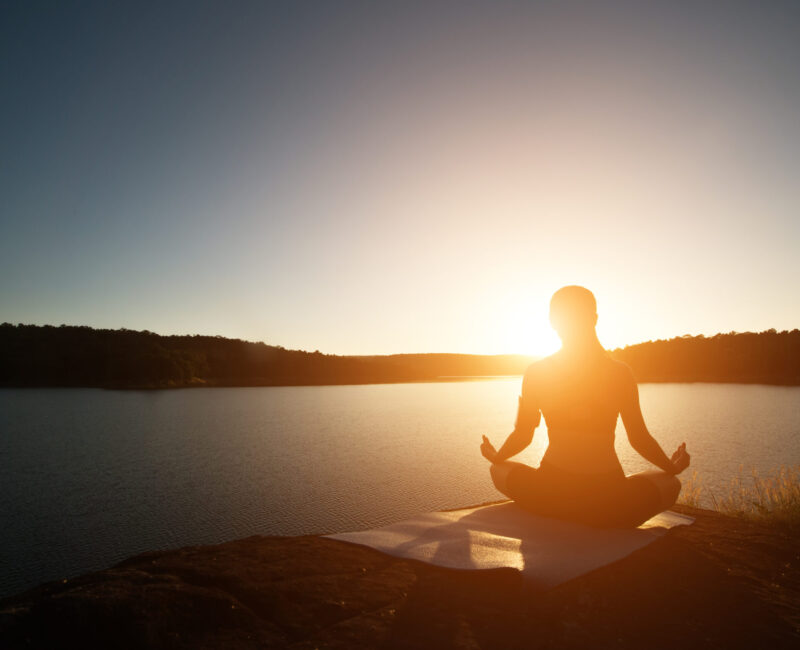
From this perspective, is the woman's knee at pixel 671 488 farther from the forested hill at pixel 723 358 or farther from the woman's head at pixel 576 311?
the forested hill at pixel 723 358

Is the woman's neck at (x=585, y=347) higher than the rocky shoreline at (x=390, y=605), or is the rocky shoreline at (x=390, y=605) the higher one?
the woman's neck at (x=585, y=347)

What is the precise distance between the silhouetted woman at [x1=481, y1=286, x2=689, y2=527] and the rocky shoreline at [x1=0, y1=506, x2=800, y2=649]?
523 mm

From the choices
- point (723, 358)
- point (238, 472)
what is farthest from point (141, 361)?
point (723, 358)

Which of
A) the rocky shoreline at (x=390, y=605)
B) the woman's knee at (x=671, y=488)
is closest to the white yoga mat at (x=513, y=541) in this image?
the rocky shoreline at (x=390, y=605)

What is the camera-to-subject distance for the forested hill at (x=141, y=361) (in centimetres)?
8231

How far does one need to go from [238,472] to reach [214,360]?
93.4 m

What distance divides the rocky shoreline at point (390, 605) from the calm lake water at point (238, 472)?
541cm

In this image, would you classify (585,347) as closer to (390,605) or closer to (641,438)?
(641,438)

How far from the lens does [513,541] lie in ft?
14.0

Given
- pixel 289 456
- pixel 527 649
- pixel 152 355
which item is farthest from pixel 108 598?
pixel 152 355

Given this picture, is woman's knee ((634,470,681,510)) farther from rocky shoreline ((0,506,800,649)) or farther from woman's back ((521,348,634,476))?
rocky shoreline ((0,506,800,649))

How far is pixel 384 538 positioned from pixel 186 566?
181 centimetres

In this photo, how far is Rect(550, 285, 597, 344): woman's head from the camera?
4574 mm

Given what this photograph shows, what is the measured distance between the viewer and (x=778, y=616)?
3.16 metres
